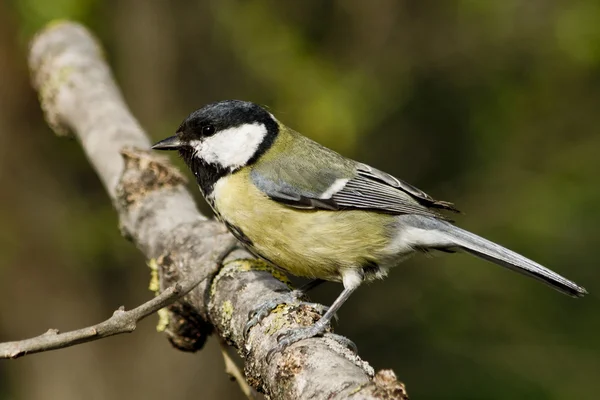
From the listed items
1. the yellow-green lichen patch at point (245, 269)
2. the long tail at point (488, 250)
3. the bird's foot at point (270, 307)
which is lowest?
the yellow-green lichen patch at point (245, 269)

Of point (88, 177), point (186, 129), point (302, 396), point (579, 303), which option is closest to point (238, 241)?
point (186, 129)

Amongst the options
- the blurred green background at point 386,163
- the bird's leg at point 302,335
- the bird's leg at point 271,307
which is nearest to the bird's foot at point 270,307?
the bird's leg at point 271,307

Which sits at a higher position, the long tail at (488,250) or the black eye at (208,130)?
the long tail at (488,250)

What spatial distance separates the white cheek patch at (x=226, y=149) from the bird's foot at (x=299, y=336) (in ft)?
2.36

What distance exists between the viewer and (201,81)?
4.04m

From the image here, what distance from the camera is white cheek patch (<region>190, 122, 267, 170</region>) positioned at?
210cm

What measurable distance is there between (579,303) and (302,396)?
3.56 metres

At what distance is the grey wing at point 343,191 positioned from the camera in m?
2.03

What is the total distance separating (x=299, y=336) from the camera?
1449 mm

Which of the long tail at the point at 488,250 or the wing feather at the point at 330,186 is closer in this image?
the long tail at the point at 488,250

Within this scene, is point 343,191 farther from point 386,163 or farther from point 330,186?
point 386,163

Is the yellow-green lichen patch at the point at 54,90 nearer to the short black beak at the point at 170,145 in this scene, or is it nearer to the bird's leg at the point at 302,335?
the short black beak at the point at 170,145

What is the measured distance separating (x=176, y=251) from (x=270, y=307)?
0.49m

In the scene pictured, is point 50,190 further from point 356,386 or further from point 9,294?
point 356,386
